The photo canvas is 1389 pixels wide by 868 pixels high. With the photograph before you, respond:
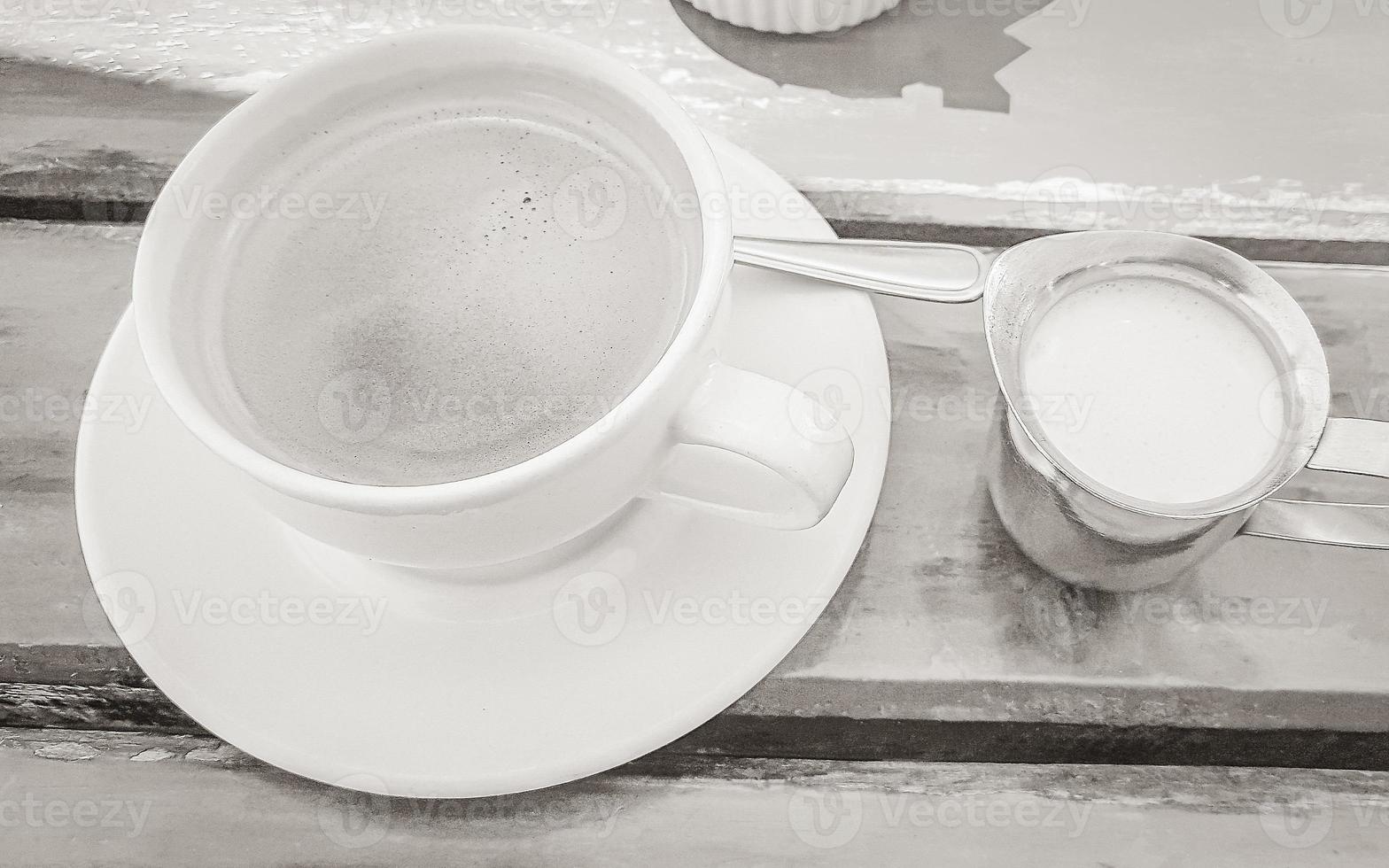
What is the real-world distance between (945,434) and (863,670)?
15 centimetres

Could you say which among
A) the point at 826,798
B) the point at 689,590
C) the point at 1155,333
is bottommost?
the point at 826,798

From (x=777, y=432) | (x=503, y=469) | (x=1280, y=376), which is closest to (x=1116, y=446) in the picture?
(x=1280, y=376)

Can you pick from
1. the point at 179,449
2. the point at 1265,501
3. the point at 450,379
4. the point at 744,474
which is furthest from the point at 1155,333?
the point at 179,449

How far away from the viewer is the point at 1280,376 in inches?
21.7

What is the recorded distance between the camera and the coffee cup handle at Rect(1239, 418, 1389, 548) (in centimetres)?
49

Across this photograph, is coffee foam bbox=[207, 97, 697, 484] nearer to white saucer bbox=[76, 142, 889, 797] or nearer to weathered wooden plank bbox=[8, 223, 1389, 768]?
white saucer bbox=[76, 142, 889, 797]

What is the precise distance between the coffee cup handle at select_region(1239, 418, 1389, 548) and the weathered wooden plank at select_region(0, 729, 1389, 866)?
0.46 ft

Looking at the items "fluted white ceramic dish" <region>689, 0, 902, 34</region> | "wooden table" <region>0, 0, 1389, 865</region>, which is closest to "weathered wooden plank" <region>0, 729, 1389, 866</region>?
"wooden table" <region>0, 0, 1389, 865</region>

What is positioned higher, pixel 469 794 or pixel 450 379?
pixel 450 379

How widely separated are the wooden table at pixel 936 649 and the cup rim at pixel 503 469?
0.19 meters

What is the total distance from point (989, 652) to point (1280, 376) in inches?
8.5

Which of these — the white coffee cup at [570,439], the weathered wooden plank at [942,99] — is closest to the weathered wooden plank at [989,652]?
the white coffee cup at [570,439]

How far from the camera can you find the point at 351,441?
20.3 inches

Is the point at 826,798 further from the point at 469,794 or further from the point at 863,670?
the point at 469,794
